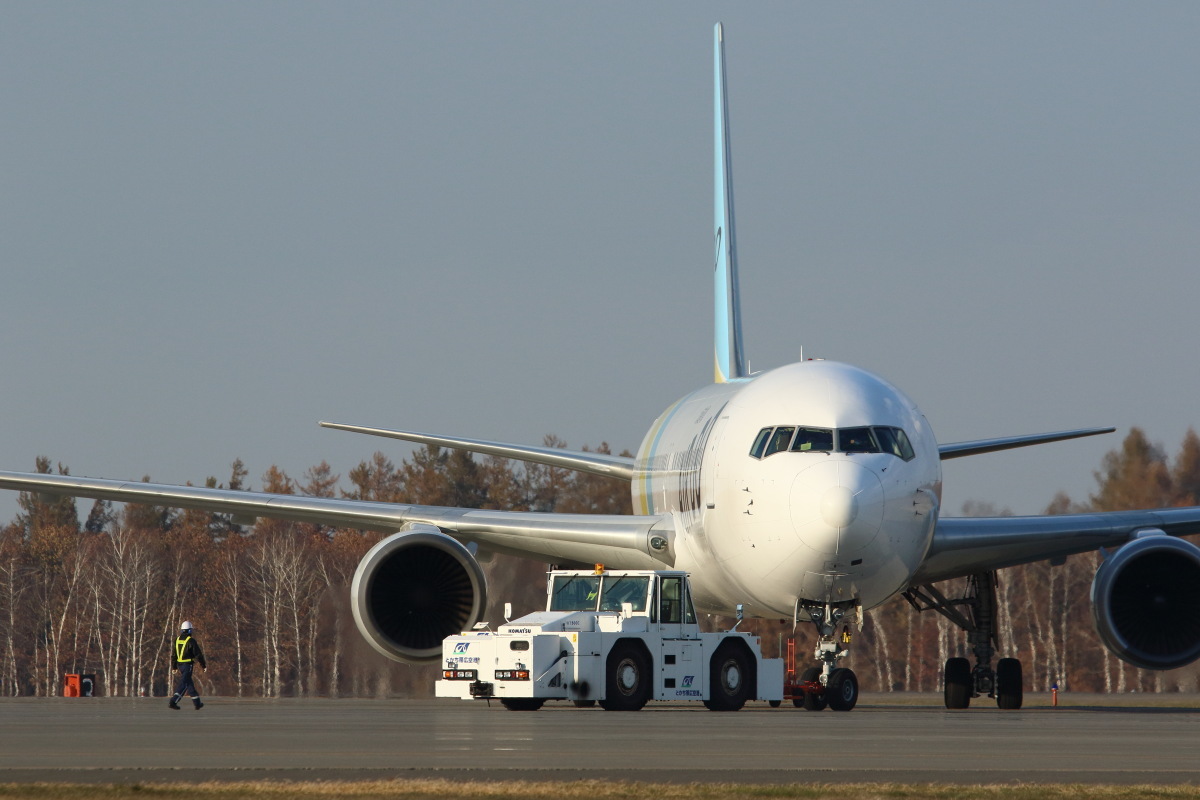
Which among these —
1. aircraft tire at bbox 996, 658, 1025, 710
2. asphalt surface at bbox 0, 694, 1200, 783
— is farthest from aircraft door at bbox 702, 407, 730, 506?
aircraft tire at bbox 996, 658, 1025, 710

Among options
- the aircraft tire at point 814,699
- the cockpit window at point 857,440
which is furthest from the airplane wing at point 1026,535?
the cockpit window at point 857,440

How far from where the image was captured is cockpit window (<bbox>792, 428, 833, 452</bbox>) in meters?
17.4

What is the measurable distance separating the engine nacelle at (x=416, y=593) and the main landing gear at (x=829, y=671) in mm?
4038

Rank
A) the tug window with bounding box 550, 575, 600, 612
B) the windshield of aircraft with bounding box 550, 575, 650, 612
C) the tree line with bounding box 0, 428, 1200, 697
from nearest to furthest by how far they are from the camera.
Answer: the windshield of aircraft with bounding box 550, 575, 650, 612
the tug window with bounding box 550, 575, 600, 612
the tree line with bounding box 0, 428, 1200, 697

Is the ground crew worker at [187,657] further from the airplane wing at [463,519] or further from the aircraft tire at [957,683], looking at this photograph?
the aircraft tire at [957,683]

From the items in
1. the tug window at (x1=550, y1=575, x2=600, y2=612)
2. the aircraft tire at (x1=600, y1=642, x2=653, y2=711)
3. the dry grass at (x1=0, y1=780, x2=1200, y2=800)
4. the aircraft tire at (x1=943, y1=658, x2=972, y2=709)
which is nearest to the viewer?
the dry grass at (x1=0, y1=780, x2=1200, y2=800)

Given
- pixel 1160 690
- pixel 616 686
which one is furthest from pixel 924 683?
pixel 616 686

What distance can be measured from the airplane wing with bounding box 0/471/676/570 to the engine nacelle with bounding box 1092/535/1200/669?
5040 mm

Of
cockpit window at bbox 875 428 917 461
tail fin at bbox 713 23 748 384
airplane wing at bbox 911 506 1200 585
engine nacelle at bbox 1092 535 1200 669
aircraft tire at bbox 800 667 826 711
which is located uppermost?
tail fin at bbox 713 23 748 384

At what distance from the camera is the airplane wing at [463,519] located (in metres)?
21.5

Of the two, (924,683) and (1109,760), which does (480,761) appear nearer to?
(1109,760)

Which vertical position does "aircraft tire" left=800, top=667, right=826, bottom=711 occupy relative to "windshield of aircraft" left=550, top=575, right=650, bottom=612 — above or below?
below

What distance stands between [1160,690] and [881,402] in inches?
1276

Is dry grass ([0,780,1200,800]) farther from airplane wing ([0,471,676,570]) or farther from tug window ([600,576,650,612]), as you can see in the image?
airplane wing ([0,471,676,570])
